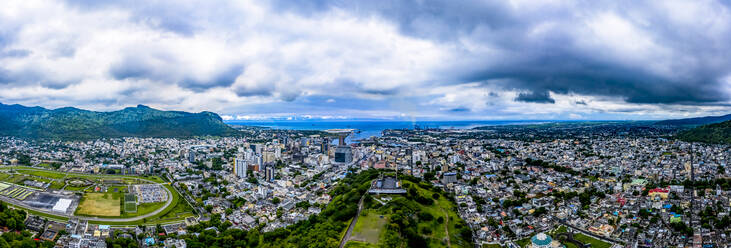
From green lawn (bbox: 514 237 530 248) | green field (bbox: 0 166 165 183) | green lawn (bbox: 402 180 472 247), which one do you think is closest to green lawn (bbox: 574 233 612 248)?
green lawn (bbox: 514 237 530 248)

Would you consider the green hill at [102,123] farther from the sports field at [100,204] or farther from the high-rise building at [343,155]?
the high-rise building at [343,155]

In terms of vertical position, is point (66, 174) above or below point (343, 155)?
below

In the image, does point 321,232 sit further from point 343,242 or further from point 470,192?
point 470,192

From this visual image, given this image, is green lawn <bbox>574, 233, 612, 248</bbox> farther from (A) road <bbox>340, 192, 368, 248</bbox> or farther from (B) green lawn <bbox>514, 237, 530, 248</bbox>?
(A) road <bbox>340, 192, 368, 248</bbox>

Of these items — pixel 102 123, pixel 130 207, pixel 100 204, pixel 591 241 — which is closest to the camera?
pixel 591 241

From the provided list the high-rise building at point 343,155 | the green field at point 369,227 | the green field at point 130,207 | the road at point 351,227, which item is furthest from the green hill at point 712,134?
the green field at point 130,207

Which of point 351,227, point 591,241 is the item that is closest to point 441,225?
point 351,227

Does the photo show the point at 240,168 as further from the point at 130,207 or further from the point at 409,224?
the point at 409,224
